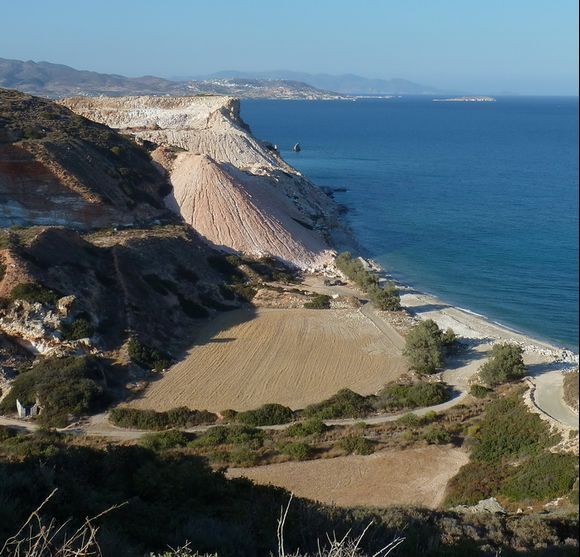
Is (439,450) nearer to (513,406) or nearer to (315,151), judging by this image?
(513,406)

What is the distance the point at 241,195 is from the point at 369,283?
35.7ft

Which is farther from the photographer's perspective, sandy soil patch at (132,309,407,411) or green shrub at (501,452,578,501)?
sandy soil patch at (132,309,407,411)

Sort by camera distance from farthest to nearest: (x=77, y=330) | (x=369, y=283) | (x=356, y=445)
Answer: (x=369, y=283)
(x=77, y=330)
(x=356, y=445)

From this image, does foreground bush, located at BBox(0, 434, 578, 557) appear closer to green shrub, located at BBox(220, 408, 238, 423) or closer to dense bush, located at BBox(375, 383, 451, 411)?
green shrub, located at BBox(220, 408, 238, 423)

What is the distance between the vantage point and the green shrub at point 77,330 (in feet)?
65.0

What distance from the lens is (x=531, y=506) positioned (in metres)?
12.4

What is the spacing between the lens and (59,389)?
17.3 metres

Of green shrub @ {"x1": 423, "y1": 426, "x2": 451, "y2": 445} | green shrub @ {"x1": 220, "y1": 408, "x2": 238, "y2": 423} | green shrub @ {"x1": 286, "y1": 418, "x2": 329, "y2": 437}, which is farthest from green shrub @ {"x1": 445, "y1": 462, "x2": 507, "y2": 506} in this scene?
green shrub @ {"x1": 220, "y1": 408, "x2": 238, "y2": 423}

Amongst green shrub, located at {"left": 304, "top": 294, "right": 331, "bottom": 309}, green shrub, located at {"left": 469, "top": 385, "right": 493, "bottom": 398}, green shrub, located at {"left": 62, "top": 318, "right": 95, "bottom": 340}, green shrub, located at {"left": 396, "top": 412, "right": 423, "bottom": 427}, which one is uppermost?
green shrub, located at {"left": 62, "top": 318, "right": 95, "bottom": 340}

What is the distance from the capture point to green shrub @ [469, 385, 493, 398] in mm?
18622

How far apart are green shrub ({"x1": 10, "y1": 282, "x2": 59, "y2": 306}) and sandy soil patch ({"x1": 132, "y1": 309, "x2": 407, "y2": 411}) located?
467cm

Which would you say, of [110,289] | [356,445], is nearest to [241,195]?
[110,289]

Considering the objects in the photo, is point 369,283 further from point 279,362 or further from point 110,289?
point 110,289

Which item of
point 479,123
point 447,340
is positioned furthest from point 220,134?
point 479,123
